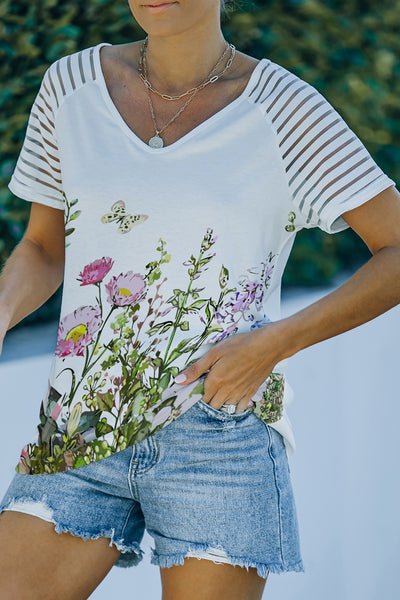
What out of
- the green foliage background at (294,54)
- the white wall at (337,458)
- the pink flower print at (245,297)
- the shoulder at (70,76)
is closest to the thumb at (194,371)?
the pink flower print at (245,297)

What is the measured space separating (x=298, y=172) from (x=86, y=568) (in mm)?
782

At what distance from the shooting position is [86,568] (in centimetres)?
160

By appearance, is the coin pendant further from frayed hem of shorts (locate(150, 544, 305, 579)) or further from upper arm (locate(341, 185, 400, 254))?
frayed hem of shorts (locate(150, 544, 305, 579))

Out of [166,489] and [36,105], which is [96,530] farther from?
[36,105]

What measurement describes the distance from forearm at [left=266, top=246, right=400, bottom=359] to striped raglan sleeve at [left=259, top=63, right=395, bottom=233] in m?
0.11

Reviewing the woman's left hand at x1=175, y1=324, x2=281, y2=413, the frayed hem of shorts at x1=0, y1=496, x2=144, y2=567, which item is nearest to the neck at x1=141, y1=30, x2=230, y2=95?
the woman's left hand at x1=175, y1=324, x2=281, y2=413

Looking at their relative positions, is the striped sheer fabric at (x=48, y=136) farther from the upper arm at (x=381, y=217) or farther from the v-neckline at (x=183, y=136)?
the upper arm at (x=381, y=217)

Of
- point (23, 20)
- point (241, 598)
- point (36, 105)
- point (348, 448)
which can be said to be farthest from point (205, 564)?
point (23, 20)

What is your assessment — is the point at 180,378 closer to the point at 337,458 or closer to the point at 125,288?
the point at 125,288

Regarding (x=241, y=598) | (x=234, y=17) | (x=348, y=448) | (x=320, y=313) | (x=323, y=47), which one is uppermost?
(x=234, y=17)

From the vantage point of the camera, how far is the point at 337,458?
3.35 meters

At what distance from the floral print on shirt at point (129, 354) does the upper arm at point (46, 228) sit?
249mm

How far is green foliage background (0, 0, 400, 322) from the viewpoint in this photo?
361 centimetres

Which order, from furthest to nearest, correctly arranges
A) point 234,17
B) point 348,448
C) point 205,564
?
point 234,17 < point 348,448 < point 205,564
